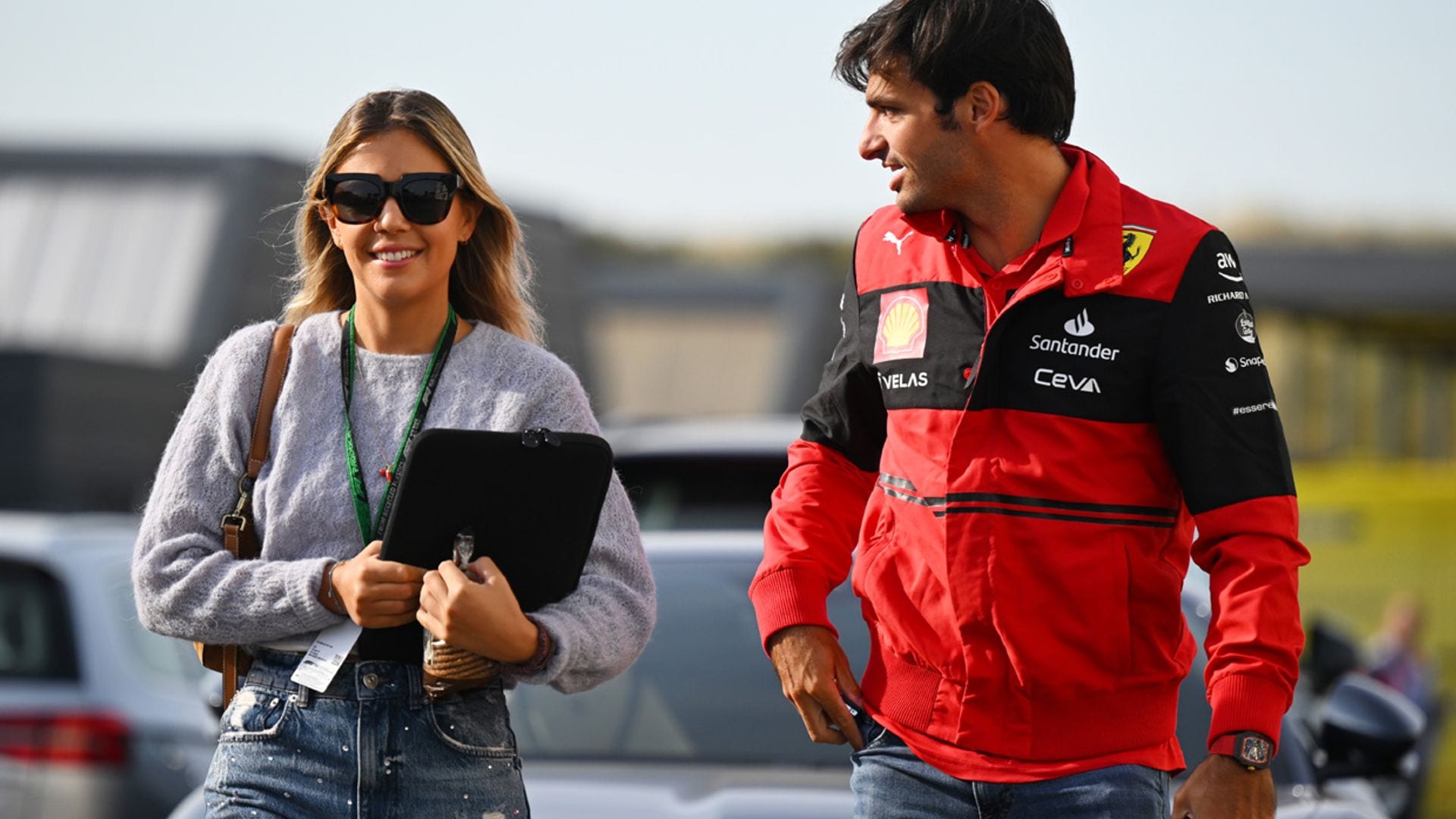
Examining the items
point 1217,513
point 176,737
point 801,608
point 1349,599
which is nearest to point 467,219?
point 801,608

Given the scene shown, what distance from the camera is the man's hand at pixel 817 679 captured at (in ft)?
9.33

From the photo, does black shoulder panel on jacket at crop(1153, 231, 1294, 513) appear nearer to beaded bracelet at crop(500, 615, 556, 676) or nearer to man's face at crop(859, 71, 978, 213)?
man's face at crop(859, 71, 978, 213)

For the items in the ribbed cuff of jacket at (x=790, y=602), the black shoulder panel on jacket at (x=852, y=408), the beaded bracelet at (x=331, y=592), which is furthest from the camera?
the black shoulder panel on jacket at (x=852, y=408)

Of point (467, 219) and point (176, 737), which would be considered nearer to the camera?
point (467, 219)

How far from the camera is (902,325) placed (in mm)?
2885

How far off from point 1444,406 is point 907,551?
33.3 meters

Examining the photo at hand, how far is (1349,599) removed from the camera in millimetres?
13656

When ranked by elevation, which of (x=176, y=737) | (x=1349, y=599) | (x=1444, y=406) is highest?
(x=176, y=737)

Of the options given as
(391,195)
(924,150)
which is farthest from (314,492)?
(924,150)

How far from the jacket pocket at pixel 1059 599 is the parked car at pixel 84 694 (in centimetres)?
375

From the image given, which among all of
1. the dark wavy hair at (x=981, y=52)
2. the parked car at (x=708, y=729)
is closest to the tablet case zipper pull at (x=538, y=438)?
the dark wavy hair at (x=981, y=52)

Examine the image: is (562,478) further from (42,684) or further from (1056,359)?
(42,684)

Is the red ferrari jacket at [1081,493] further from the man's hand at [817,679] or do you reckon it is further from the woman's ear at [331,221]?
the woman's ear at [331,221]

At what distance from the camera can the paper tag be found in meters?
2.79
